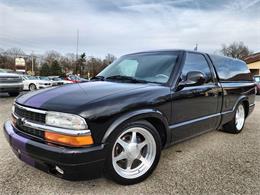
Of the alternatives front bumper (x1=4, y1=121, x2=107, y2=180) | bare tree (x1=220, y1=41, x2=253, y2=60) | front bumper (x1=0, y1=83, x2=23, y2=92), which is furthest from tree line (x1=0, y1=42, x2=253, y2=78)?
front bumper (x1=4, y1=121, x2=107, y2=180)

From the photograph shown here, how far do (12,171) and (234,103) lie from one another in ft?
13.2

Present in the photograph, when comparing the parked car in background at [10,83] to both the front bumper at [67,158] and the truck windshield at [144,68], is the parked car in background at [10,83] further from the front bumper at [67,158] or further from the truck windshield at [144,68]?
the front bumper at [67,158]

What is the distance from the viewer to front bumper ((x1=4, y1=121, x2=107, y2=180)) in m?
2.17

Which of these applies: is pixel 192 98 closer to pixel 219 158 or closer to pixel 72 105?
pixel 219 158

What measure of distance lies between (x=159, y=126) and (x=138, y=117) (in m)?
0.49

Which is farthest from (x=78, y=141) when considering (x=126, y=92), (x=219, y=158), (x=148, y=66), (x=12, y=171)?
(x=219, y=158)

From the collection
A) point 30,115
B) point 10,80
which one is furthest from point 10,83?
point 30,115

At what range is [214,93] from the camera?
3.89m

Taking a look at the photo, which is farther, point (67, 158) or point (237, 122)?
point (237, 122)

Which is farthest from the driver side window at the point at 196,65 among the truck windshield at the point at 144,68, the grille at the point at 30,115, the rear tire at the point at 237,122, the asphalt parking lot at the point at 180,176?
the grille at the point at 30,115

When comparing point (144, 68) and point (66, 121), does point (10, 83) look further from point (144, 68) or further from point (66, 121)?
point (66, 121)

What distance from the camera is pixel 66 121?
2230 millimetres

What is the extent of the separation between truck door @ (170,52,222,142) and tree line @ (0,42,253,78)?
1995 inches

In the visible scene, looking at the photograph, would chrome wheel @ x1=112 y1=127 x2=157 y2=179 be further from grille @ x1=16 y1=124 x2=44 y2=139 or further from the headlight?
grille @ x1=16 y1=124 x2=44 y2=139
